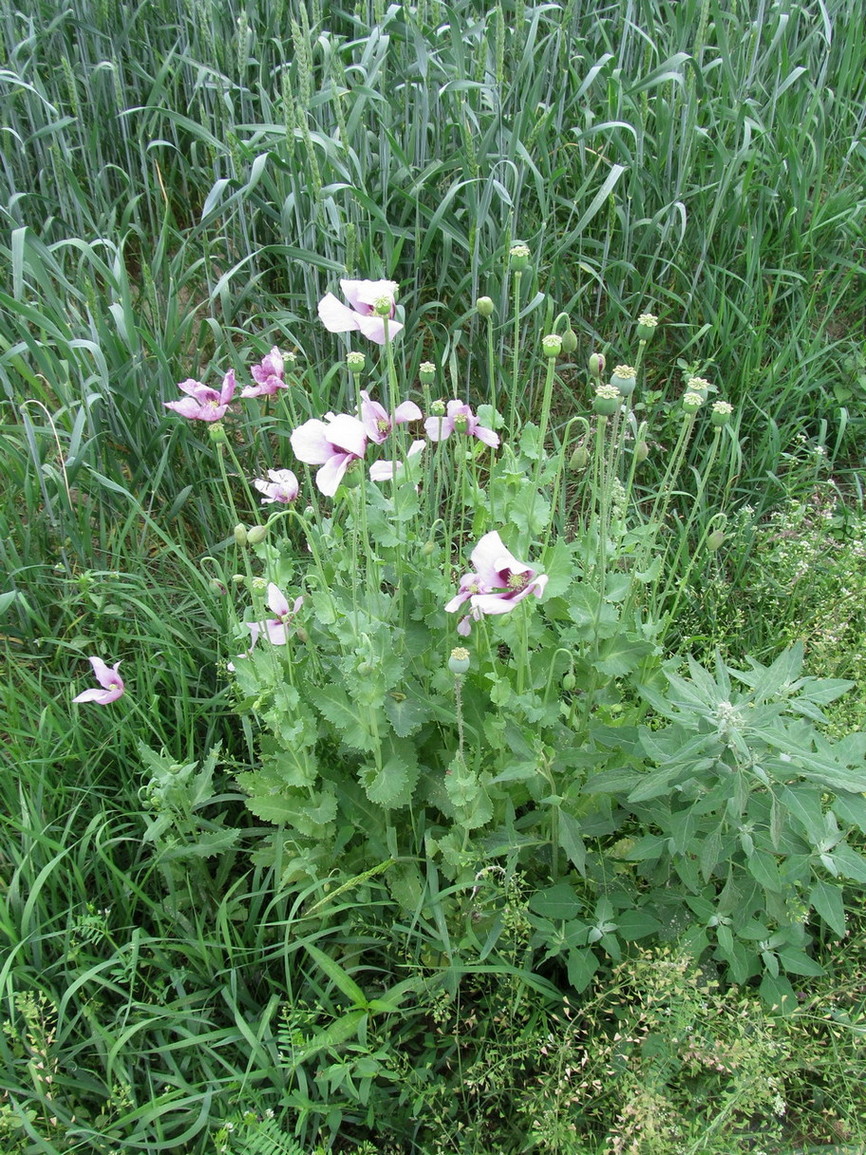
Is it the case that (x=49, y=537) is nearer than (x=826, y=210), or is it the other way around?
(x=49, y=537)

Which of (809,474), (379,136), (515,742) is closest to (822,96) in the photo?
(809,474)

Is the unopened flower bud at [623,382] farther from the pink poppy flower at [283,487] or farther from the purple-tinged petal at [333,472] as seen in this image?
the pink poppy flower at [283,487]

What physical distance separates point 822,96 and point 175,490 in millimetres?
2675

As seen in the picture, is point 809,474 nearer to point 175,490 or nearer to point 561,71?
point 561,71

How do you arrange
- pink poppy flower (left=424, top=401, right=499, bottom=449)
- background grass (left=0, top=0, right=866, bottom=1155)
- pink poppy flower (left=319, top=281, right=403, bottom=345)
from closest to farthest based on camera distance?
pink poppy flower (left=319, top=281, right=403, bottom=345)
pink poppy flower (left=424, top=401, right=499, bottom=449)
background grass (left=0, top=0, right=866, bottom=1155)

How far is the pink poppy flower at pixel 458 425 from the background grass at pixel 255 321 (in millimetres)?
281

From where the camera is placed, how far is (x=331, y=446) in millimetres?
1407

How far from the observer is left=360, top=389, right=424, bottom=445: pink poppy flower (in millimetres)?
1478

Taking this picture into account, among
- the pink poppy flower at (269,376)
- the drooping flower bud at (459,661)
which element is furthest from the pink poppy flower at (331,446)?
the pink poppy flower at (269,376)

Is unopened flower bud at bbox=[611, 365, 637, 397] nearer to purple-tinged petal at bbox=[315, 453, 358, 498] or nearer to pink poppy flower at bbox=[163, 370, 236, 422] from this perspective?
purple-tinged petal at bbox=[315, 453, 358, 498]

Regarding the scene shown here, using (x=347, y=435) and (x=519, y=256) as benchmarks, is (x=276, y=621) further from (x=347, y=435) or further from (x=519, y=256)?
(x=519, y=256)

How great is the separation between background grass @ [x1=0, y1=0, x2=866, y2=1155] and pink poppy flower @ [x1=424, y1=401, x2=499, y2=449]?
0.92 ft

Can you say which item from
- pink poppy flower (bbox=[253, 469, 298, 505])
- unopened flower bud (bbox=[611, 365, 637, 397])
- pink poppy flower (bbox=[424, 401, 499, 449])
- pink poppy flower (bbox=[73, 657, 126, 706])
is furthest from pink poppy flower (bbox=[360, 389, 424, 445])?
pink poppy flower (bbox=[73, 657, 126, 706])

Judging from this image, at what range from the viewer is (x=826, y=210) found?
3.12 metres
